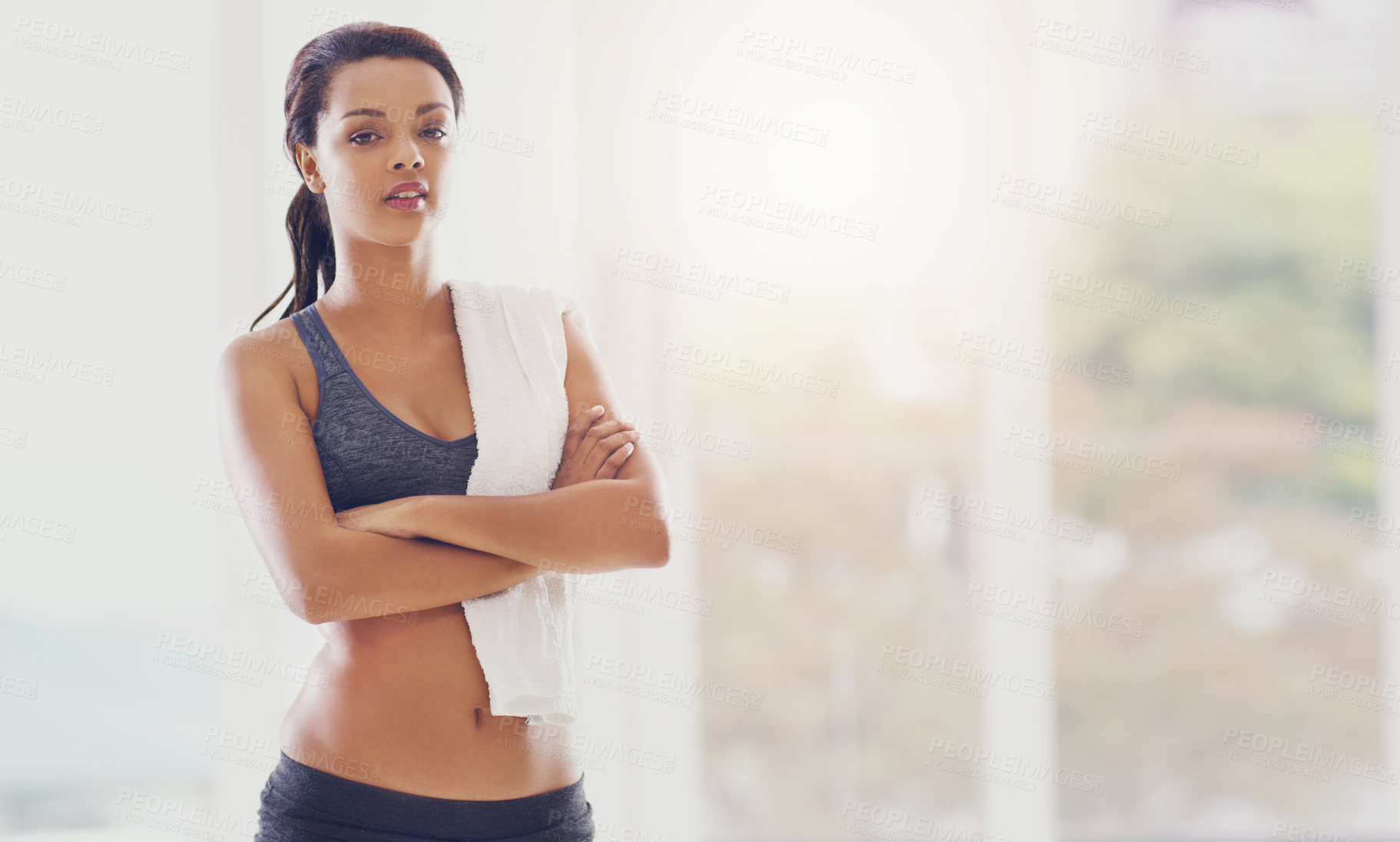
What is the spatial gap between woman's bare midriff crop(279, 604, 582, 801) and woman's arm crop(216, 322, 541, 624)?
0.05m

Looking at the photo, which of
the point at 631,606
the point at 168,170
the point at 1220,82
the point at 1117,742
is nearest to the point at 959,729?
the point at 1117,742

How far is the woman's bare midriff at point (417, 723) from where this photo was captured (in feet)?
4.15

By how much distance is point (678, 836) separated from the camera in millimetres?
2443

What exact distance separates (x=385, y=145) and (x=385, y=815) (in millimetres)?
788

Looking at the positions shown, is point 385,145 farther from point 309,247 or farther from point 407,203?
point 309,247

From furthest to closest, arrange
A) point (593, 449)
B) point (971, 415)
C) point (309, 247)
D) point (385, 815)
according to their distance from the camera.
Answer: point (971, 415), point (309, 247), point (593, 449), point (385, 815)

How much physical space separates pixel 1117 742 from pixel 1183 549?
495 mm

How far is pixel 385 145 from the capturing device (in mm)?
1304

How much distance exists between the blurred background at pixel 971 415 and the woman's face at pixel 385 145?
1.02 meters

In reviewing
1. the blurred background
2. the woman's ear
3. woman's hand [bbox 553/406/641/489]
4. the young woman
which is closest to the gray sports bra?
the young woman

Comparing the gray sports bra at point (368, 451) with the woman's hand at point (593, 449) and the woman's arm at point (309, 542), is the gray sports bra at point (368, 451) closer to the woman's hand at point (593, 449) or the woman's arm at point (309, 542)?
the woman's arm at point (309, 542)

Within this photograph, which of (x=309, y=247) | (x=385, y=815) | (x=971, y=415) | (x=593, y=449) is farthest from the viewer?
(x=971, y=415)

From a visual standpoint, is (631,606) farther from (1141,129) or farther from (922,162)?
(1141,129)

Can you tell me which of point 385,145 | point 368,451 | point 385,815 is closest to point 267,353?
point 368,451
